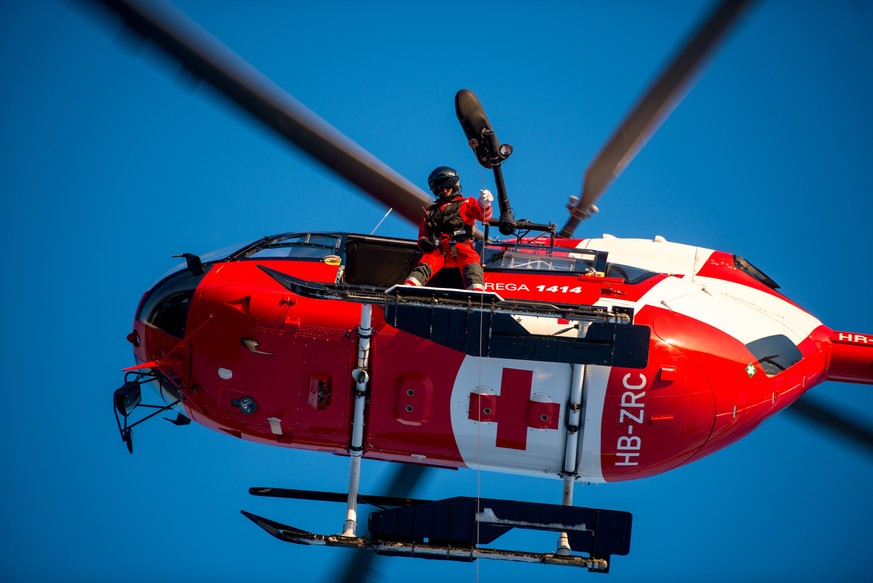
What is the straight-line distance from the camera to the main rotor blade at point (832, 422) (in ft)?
42.7

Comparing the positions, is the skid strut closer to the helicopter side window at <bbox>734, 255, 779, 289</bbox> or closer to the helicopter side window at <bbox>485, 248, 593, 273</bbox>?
the helicopter side window at <bbox>485, 248, 593, 273</bbox>

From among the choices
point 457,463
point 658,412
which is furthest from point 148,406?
point 658,412

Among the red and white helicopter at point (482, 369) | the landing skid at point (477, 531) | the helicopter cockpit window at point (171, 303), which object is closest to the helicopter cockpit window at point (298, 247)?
the red and white helicopter at point (482, 369)

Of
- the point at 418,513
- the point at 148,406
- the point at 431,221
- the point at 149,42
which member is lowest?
the point at 418,513

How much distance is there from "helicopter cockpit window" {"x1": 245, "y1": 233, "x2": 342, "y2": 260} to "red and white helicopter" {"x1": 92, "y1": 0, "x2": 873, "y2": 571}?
0.09ft

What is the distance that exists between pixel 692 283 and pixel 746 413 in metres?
1.66

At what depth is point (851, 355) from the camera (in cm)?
1230

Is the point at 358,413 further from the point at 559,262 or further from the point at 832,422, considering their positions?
the point at 832,422

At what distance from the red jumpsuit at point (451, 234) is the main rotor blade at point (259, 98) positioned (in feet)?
5.31

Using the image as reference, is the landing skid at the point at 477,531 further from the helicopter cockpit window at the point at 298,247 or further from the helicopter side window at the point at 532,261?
the helicopter cockpit window at the point at 298,247

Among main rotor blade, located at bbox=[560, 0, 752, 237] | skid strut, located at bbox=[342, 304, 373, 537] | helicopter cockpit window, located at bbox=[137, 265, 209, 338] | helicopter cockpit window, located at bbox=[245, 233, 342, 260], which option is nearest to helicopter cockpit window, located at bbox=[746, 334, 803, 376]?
main rotor blade, located at bbox=[560, 0, 752, 237]

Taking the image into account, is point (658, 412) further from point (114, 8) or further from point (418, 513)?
point (114, 8)

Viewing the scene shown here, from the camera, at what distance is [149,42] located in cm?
1208

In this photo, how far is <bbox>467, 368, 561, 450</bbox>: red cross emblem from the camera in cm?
1116
